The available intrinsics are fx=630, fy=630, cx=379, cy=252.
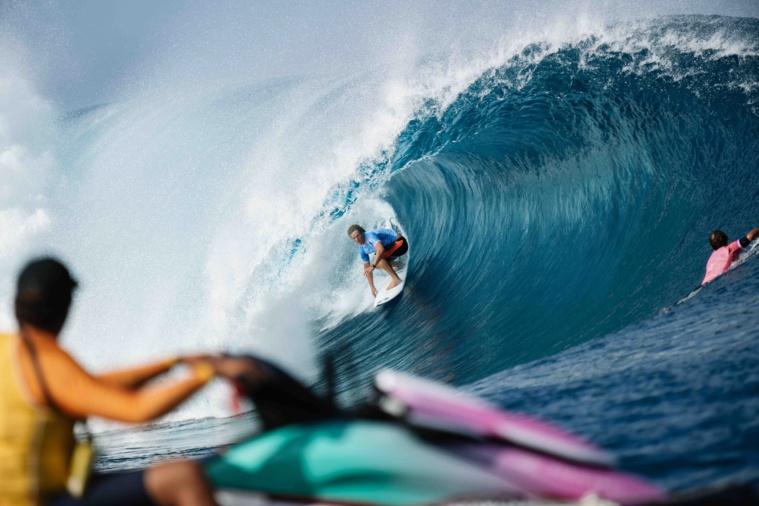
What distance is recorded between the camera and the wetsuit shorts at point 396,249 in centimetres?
978

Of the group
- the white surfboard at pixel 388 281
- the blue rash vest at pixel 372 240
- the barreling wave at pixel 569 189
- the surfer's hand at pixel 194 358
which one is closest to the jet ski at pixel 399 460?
the surfer's hand at pixel 194 358

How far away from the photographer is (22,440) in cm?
161

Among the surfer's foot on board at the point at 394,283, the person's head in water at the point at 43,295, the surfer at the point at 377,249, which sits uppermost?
the surfer at the point at 377,249

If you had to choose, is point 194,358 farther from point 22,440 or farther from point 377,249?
point 377,249

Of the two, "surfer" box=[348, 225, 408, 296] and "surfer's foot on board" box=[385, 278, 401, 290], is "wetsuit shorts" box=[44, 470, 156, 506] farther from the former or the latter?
"surfer's foot on board" box=[385, 278, 401, 290]

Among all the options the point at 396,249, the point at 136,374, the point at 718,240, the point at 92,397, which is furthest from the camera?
the point at 396,249

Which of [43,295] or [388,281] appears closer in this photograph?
[43,295]

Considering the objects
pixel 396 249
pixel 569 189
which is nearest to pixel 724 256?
pixel 569 189

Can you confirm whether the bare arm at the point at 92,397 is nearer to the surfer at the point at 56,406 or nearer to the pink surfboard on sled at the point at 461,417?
the surfer at the point at 56,406

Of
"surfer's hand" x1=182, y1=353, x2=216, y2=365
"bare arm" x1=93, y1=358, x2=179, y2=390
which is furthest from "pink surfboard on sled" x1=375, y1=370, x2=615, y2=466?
"bare arm" x1=93, y1=358, x2=179, y2=390

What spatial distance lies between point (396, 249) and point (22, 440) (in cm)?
852

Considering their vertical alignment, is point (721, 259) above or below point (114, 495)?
above

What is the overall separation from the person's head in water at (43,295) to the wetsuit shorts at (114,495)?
17.4 inches

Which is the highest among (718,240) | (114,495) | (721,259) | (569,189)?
(569,189)
